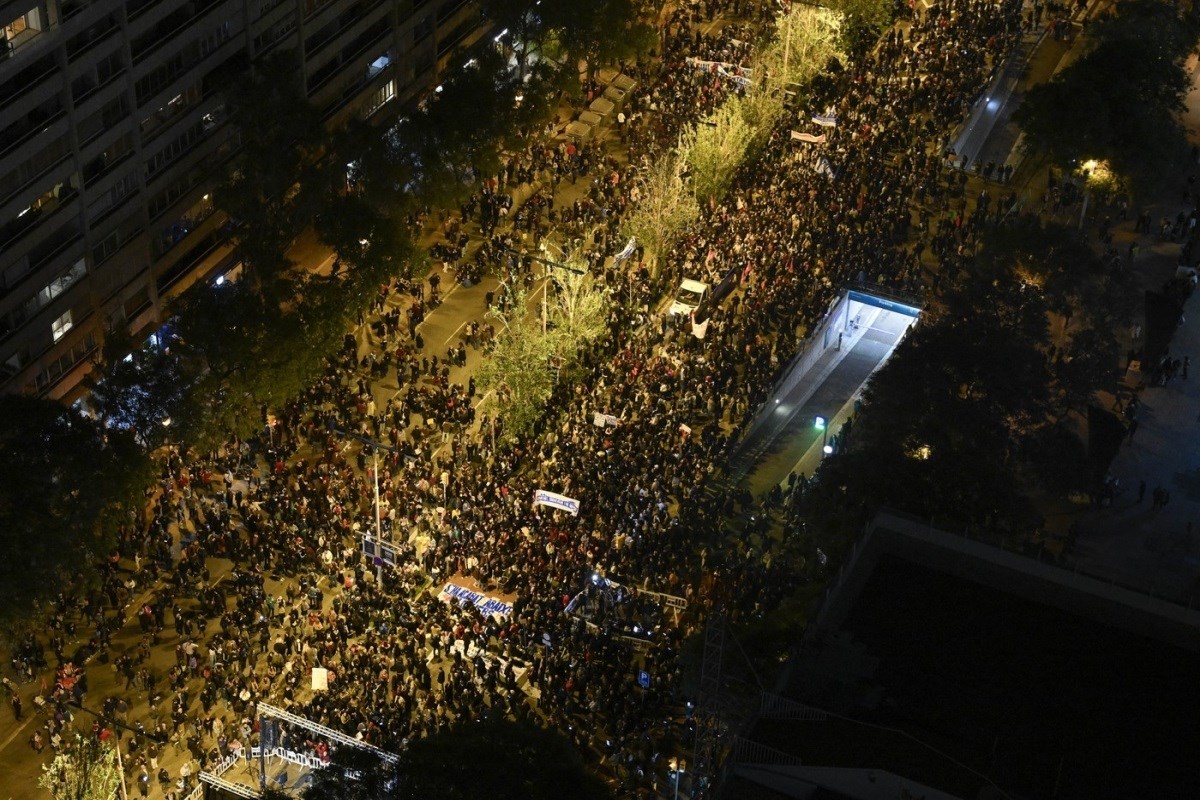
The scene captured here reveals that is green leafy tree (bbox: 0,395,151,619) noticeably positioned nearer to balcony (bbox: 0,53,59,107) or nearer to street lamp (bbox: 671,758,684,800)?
balcony (bbox: 0,53,59,107)

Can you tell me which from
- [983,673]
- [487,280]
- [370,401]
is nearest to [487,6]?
[487,280]

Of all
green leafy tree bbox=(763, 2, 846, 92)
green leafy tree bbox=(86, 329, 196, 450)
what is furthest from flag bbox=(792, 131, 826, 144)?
green leafy tree bbox=(86, 329, 196, 450)

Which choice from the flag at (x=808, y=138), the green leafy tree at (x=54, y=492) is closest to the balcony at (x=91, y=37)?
the green leafy tree at (x=54, y=492)

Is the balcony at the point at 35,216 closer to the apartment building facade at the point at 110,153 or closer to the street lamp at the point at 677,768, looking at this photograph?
the apartment building facade at the point at 110,153

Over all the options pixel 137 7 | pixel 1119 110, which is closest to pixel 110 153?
pixel 137 7

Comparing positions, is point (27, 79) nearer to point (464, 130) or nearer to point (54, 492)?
point (54, 492)

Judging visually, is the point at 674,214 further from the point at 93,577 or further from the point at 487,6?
the point at 93,577
